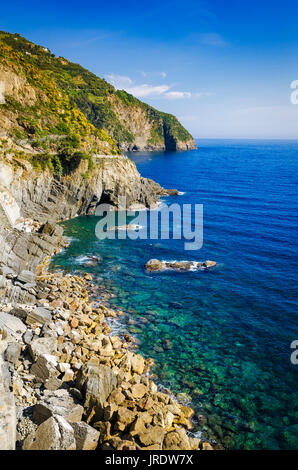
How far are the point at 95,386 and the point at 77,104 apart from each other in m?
140

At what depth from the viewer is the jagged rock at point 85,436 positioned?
11.7m

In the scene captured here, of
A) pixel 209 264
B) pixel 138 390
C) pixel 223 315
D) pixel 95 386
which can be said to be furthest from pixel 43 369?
pixel 209 264

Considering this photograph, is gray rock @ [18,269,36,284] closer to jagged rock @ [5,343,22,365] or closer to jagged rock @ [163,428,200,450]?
jagged rock @ [5,343,22,365]

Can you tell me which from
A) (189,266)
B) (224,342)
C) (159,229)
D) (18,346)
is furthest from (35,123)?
(224,342)

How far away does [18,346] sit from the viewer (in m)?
16.6

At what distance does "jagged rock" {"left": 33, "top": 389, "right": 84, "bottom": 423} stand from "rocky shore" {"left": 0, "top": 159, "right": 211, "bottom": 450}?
0.14 feet

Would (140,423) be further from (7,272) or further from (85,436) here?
(7,272)

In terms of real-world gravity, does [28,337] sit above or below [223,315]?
above

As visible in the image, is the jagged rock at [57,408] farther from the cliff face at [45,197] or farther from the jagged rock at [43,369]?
the cliff face at [45,197]

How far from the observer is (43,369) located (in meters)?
15.4

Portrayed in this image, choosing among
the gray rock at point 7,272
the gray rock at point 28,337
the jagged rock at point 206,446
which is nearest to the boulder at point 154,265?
the gray rock at point 7,272

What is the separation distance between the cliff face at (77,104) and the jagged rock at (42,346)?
37591 millimetres

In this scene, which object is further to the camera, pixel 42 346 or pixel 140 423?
pixel 42 346

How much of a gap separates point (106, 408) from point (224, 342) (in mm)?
11645
